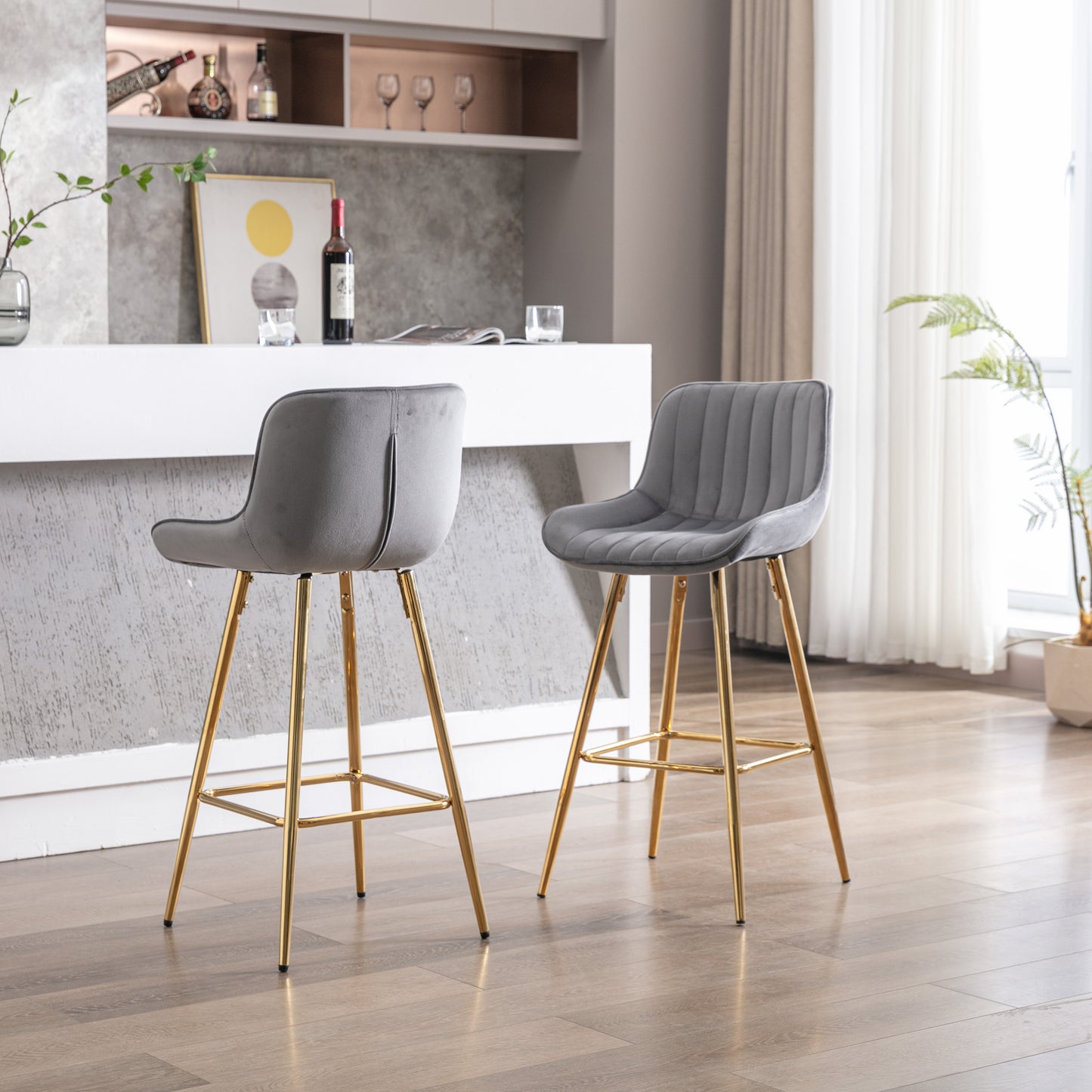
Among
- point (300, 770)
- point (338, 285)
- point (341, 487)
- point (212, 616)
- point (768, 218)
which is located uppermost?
point (768, 218)

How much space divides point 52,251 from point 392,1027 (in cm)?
265

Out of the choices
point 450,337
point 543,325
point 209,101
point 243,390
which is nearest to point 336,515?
point 243,390

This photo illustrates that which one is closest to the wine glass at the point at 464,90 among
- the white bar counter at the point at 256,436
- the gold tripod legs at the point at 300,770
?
the white bar counter at the point at 256,436

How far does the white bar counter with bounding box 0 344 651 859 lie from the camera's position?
3426mm

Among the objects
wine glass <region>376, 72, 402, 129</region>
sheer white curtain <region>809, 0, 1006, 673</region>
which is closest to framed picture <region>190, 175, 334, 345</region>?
wine glass <region>376, 72, 402, 129</region>

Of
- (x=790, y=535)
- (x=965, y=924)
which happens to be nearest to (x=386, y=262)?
(x=790, y=535)

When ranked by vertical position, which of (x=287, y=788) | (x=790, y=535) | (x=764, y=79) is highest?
(x=764, y=79)

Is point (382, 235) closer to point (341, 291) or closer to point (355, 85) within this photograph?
point (355, 85)

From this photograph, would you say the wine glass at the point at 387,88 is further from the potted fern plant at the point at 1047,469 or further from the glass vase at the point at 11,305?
the glass vase at the point at 11,305

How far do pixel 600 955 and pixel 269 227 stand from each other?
3618mm

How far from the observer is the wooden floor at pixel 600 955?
2.41 metres

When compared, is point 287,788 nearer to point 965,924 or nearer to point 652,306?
point 965,924

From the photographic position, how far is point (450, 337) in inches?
156

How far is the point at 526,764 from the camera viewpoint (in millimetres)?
4164
